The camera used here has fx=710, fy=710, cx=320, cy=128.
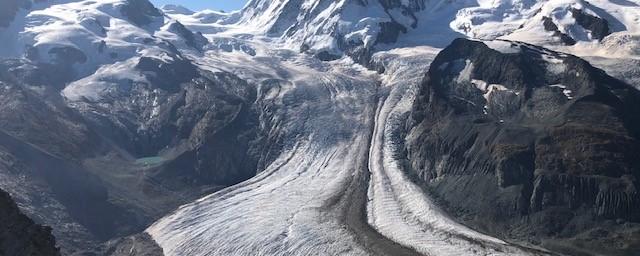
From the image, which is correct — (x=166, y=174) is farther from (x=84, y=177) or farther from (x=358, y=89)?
(x=358, y=89)

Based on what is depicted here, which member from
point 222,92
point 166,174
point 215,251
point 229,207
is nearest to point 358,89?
point 222,92

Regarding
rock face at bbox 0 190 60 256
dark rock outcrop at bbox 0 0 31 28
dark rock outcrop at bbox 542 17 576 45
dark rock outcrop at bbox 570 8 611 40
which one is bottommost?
dark rock outcrop at bbox 0 0 31 28

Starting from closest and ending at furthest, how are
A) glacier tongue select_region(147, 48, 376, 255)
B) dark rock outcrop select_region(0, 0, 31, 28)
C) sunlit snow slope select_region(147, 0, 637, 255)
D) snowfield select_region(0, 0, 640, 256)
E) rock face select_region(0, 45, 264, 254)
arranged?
sunlit snow slope select_region(147, 0, 637, 255) < glacier tongue select_region(147, 48, 376, 255) < snowfield select_region(0, 0, 640, 256) < rock face select_region(0, 45, 264, 254) < dark rock outcrop select_region(0, 0, 31, 28)

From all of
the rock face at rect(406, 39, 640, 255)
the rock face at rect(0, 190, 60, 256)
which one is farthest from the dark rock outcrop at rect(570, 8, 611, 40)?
the rock face at rect(0, 190, 60, 256)

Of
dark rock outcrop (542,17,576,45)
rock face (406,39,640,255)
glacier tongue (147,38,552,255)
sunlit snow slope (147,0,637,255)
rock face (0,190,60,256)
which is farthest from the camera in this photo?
dark rock outcrop (542,17,576,45)

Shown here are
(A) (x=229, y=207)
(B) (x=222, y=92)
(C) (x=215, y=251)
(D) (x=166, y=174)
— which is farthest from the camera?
(B) (x=222, y=92)

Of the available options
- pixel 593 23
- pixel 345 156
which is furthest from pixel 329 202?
pixel 593 23

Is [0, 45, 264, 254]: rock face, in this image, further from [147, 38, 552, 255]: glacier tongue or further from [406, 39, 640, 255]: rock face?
[406, 39, 640, 255]: rock face
